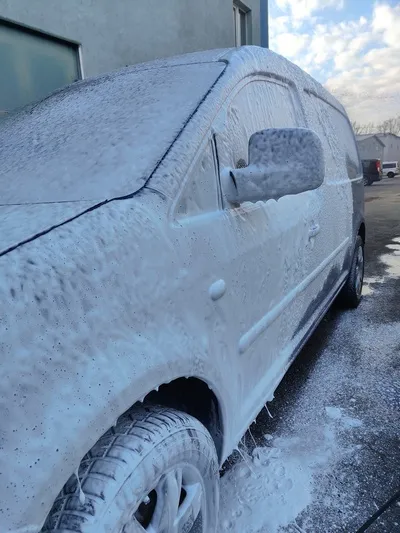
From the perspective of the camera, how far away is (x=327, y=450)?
215cm

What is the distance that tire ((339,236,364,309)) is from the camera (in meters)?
3.91

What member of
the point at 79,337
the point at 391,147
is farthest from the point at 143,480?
the point at 391,147

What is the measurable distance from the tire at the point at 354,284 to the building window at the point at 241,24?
7736 millimetres

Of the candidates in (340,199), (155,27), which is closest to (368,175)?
(155,27)

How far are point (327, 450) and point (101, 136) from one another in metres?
1.78

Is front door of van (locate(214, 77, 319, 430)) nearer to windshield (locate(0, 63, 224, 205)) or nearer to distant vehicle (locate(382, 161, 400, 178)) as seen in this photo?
windshield (locate(0, 63, 224, 205))

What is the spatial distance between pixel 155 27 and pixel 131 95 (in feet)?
18.9

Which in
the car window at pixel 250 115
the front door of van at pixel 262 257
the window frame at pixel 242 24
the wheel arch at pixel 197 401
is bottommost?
the wheel arch at pixel 197 401

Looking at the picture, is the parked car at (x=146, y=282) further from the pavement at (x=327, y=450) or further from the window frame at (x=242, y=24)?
the window frame at (x=242, y=24)

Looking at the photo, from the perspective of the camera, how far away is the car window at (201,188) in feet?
4.39

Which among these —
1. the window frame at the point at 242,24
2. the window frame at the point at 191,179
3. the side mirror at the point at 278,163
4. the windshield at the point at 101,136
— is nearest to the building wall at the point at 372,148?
the window frame at the point at 242,24

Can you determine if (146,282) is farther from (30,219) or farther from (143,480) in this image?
(143,480)

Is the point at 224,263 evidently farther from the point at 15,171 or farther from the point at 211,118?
the point at 15,171

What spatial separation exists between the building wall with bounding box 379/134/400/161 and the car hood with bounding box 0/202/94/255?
159ft
